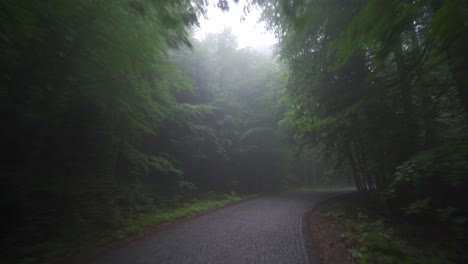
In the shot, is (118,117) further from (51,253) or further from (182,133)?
(182,133)

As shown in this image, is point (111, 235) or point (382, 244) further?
point (111, 235)

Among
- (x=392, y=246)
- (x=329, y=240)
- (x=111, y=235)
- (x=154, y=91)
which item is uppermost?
(x=154, y=91)

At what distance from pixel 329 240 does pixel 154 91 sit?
613 centimetres

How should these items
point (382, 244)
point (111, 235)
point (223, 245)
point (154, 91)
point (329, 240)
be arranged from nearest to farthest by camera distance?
point (382, 244) < point (223, 245) < point (329, 240) < point (111, 235) < point (154, 91)

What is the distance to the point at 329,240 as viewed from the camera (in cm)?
456

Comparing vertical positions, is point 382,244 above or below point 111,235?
below

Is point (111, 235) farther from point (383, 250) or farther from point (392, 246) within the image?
point (392, 246)

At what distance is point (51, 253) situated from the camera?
3754 millimetres

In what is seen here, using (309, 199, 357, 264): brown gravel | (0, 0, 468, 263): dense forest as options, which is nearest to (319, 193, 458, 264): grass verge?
(309, 199, 357, 264): brown gravel

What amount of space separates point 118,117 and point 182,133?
597 cm

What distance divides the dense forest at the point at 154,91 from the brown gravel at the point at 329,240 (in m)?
1.48

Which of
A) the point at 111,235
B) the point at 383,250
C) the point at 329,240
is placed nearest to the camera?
the point at 383,250

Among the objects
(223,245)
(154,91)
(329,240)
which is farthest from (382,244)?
(154,91)

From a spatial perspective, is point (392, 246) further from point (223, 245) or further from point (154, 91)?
point (154, 91)
